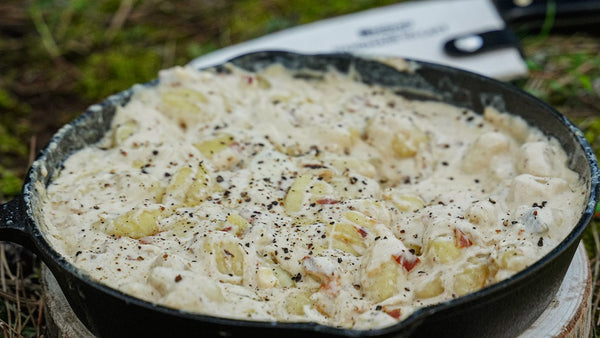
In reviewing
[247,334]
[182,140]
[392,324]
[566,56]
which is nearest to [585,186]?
[392,324]

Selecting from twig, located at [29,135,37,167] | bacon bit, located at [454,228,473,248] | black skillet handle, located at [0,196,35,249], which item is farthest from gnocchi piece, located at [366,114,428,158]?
twig, located at [29,135,37,167]

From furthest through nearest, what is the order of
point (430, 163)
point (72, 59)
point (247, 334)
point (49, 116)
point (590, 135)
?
point (72, 59) → point (49, 116) → point (590, 135) → point (430, 163) → point (247, 334)

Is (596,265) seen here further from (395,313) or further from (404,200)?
(395,313)

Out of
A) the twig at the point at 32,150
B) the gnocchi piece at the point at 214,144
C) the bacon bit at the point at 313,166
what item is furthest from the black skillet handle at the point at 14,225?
the twig at the point at 32,150

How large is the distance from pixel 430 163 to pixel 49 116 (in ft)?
8.47

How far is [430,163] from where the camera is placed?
2.57 meters

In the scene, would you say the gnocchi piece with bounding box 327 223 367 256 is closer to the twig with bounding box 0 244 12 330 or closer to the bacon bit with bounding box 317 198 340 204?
the bacon bit with bounding box 317 198 340 204

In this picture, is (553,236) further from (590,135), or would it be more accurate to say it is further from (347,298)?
(590,135)

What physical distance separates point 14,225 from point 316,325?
93cm

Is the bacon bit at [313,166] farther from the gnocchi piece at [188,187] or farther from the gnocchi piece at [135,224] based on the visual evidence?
the gnocchi piece at [135,224]

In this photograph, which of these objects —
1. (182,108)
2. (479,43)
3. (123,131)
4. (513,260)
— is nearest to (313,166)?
(182,108)

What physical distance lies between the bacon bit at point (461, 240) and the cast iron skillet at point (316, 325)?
0.22 m

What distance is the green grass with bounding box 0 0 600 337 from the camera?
3.97 meters

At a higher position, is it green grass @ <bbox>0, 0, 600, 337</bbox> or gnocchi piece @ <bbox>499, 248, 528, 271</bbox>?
gnocchi piece @ <bbox>499, 248, 528, 271</bbox>
